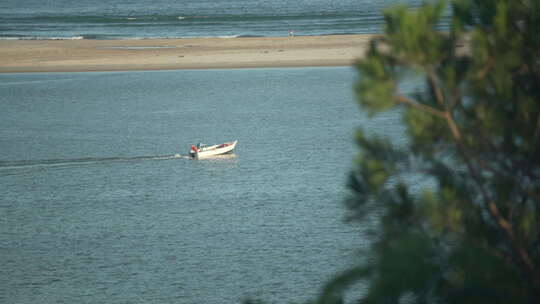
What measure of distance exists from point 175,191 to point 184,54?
119ft

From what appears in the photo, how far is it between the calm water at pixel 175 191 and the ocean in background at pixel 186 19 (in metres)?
19.8

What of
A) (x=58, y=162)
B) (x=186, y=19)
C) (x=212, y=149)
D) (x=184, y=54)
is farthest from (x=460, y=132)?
(x=186, y=19)

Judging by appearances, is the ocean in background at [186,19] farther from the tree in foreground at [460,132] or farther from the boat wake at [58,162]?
the tree in foreground at [460,132]

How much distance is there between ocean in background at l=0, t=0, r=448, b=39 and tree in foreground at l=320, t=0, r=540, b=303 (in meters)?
56.2

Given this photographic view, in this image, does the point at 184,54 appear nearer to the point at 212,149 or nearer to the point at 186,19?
the point at 212,149

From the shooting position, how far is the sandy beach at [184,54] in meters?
66.8

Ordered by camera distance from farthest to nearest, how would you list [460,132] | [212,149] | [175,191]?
[212,149]
[175,191]
[460,132]

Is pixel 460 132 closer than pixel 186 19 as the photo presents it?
Yes

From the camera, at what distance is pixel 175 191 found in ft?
117

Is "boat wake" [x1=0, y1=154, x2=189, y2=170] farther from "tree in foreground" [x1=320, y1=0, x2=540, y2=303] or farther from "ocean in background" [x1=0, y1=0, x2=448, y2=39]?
"ocean in background" [x1=0, y1=0, x2=448, y2=39]

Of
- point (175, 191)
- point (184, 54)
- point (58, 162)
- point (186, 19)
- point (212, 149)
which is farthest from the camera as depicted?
point (186, 19)

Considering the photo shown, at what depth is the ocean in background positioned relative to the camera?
282 feet

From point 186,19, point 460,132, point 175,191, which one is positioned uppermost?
point 460,132

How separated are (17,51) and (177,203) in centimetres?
4698
